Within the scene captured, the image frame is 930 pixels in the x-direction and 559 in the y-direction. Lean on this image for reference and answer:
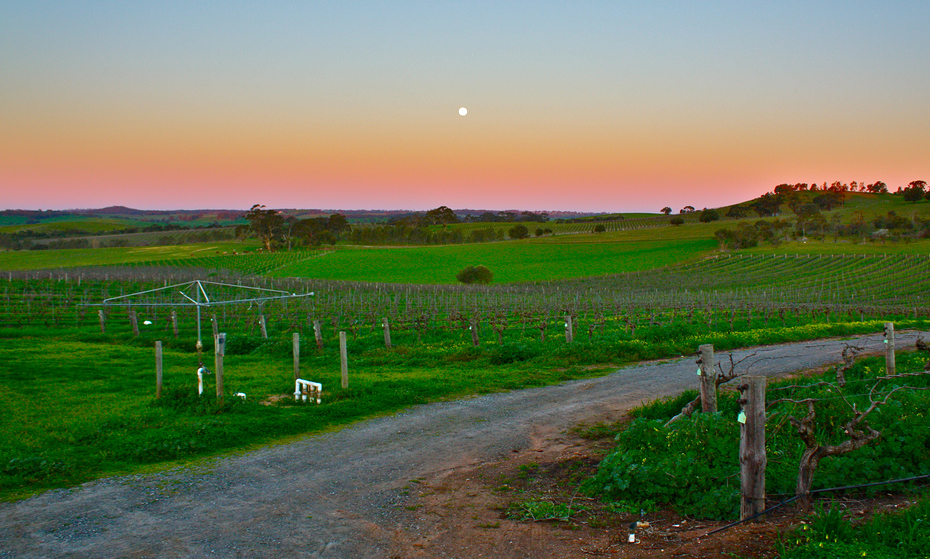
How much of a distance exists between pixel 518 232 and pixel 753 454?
427 ft

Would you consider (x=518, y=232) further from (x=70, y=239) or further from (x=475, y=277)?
(x=70, y=239)

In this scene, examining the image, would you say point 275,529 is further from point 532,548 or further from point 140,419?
point 140,419

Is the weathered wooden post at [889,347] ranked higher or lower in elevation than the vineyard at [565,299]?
higher

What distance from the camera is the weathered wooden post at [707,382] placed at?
963cm

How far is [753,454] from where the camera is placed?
678cm

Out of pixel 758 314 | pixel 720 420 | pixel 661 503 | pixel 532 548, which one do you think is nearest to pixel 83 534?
pixel 532 548

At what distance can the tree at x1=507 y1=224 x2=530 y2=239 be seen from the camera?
5354 inches

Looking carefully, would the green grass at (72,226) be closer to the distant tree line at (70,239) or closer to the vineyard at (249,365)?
the distant tree line at (70,239)

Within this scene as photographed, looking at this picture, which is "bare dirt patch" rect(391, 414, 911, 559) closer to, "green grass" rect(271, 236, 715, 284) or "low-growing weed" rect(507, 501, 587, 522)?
"low-growing weed" rect(507, 501, 587, 522)

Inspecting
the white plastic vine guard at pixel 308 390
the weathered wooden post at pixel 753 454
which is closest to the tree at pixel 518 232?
the white plastic vine guard at pixel 308 390

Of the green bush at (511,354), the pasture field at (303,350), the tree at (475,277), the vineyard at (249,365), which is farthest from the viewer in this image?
the tree at (475,277)

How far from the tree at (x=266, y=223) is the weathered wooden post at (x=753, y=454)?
115708 millimetres

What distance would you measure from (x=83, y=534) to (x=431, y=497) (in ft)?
12.3

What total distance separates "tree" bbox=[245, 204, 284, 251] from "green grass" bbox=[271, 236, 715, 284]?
19.0 m
